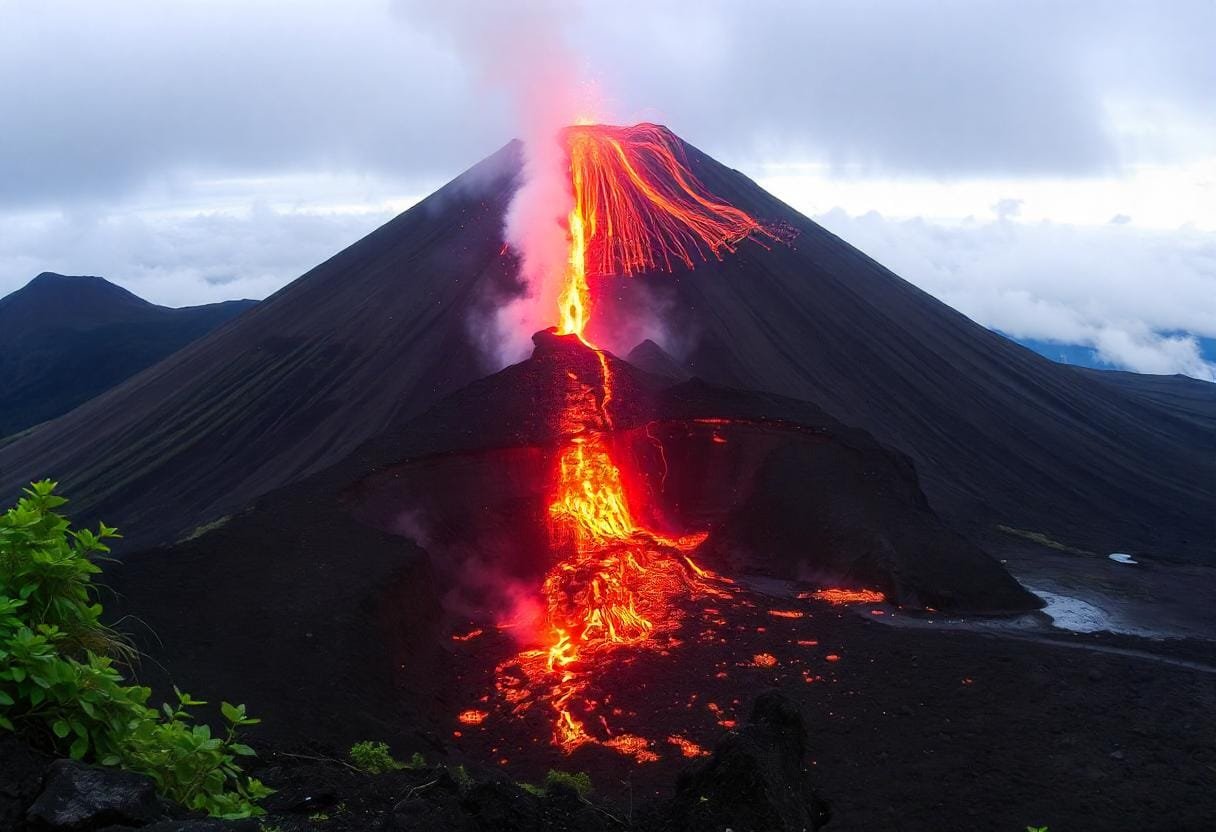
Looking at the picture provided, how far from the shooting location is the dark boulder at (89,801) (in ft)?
10.5

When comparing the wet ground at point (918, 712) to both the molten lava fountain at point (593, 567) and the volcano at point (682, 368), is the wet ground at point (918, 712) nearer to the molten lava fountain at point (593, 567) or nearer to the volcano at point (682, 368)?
the molten lava fountain at point (593, 567)

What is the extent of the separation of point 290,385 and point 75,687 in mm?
30384

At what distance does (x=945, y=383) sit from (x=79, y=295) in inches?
3228

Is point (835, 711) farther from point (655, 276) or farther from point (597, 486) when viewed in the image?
point (655, 276)

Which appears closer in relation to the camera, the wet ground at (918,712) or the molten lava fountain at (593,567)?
the wet ground at (918,712)

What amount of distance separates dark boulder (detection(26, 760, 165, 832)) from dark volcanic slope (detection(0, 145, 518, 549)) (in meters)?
23.3

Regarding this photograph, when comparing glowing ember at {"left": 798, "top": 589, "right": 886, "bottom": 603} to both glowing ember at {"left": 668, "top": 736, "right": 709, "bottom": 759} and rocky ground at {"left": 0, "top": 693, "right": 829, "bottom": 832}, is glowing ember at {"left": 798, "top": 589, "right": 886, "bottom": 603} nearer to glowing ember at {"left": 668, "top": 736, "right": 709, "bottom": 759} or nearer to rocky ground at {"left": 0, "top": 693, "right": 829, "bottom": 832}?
glowing ember at {"left": 668, "top": 736, "right": 709, "bottom": 759}

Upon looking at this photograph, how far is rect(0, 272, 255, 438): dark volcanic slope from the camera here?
2862 inches

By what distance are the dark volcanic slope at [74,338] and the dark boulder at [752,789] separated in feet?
244

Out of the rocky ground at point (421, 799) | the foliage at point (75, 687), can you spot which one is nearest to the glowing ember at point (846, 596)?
the rocky ground at point (421, 799)

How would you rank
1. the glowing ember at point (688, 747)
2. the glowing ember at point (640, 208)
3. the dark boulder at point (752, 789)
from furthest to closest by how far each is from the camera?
1. the glowing ember at point (640, 208)
2. the glowing ember at point (688, 747)
3. the dark boulder at point (752, 789)

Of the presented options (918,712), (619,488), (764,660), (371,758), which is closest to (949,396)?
(619,488)

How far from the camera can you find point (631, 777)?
1176cm

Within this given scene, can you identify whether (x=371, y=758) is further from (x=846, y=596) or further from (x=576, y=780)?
(x=846, y=596)
